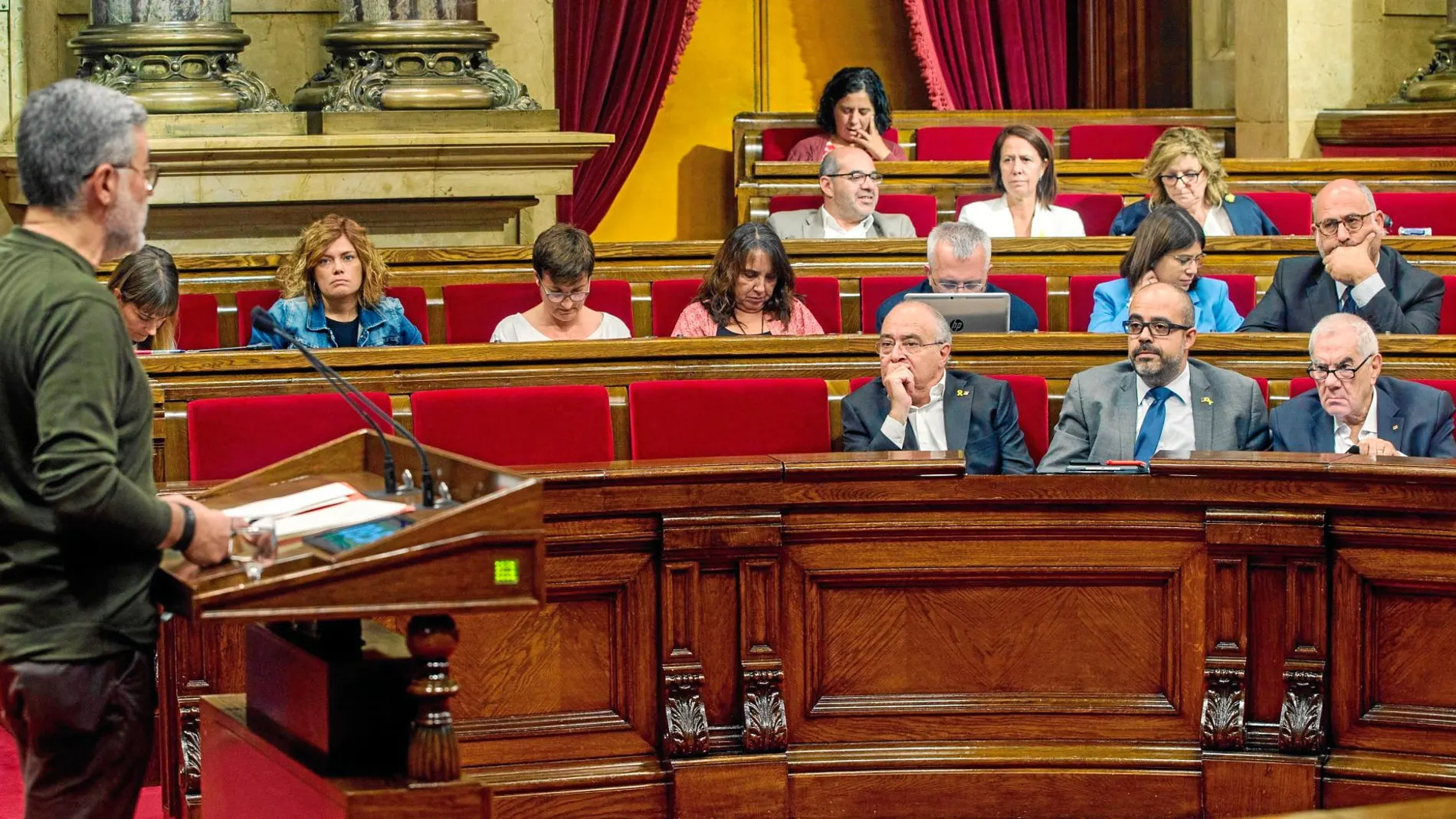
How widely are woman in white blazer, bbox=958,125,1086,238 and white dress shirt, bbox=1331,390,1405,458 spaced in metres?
1.83

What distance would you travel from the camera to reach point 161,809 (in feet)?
10.3

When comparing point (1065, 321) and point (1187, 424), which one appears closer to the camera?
point (1187, 424)

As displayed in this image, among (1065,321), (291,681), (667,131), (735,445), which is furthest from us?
(667,131)

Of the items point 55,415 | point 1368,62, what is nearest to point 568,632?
point 55,415

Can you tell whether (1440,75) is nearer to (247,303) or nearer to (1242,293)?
(1242,293)

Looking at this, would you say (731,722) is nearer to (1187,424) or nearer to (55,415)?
(1187,424)

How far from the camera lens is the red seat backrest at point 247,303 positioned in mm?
4824

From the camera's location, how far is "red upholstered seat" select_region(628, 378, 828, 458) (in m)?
3.63

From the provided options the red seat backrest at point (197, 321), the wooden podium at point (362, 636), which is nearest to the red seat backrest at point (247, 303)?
the red seat backrest at point (197, 321)

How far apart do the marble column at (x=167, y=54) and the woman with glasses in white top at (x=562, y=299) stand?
1.80 meters

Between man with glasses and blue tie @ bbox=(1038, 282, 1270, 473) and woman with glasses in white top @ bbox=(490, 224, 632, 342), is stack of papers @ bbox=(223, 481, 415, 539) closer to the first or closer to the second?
man with glasses and blue tie @ bbox=(1038, 282, 1270, 473)

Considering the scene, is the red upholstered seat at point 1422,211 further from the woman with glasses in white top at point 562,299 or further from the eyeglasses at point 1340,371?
the woman with glasses in white top at point 562,299

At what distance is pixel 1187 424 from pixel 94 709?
7.72 ft

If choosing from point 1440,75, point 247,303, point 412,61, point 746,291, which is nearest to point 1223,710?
point 746,291
